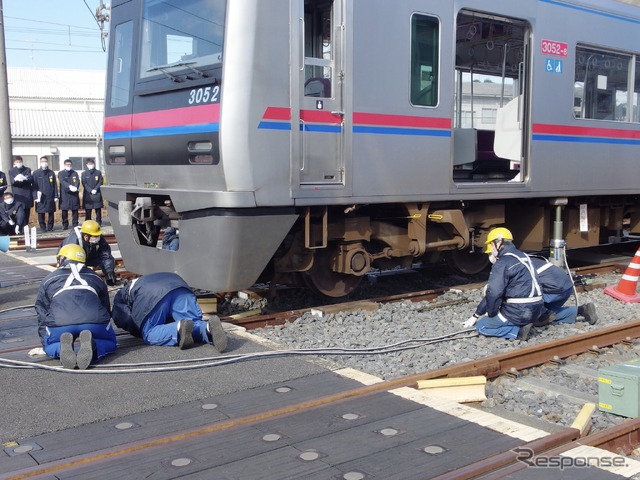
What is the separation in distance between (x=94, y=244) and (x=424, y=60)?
14.1 ft

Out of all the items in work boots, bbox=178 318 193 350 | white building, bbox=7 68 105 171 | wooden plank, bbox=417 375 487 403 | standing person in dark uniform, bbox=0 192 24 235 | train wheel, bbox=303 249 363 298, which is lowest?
wooden plank, bbox=417 375 487 403

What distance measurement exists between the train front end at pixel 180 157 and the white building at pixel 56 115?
27.3m

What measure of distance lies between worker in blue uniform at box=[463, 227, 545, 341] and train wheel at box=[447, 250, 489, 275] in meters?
2.63

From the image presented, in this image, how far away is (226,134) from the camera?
20.8 ft

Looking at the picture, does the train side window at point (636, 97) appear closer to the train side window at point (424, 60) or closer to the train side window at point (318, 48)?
the train side window at point (424, 60)

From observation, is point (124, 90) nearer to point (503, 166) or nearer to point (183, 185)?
point (183, 185)

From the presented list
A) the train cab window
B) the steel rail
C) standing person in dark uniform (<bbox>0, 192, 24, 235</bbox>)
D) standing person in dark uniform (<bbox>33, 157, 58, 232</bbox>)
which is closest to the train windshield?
the steel rail

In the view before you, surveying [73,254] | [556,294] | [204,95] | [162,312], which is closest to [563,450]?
[556,294]

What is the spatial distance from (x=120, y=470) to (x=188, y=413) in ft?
3.04

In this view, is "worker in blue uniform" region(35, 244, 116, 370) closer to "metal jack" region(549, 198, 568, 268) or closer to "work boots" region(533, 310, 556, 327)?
"work boots" region(533, 310, 556, 327)

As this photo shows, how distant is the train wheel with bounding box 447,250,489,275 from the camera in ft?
31.6

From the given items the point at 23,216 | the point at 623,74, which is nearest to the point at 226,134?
the point at 623,74

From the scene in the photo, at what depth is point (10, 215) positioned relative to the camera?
15641 mm

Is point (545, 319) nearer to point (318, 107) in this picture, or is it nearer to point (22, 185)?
point (318, 107)
